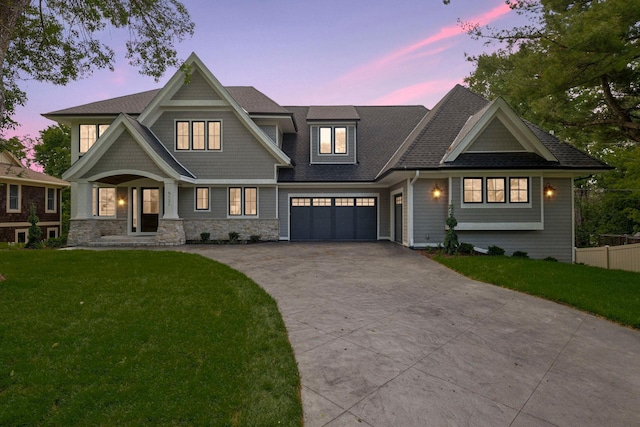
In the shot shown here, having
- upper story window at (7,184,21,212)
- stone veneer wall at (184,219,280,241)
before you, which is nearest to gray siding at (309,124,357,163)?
stone veneer wall at (184,219,280,241)

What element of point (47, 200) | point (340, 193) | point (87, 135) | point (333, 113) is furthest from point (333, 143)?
point (47, 200)

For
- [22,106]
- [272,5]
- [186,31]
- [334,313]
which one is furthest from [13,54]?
[334,313]

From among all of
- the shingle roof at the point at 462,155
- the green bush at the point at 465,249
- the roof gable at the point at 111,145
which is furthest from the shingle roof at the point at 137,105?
the green bush at the point at 465,249

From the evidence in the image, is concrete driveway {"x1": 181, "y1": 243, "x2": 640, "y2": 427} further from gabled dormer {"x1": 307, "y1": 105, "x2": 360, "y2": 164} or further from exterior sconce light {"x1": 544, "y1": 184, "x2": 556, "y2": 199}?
gabled dormer {"x1": 307, "y1": 105, "x2": 360, "y2": 164}

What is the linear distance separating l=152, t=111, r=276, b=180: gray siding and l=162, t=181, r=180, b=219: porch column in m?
1.75

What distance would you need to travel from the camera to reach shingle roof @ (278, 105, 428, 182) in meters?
15.0

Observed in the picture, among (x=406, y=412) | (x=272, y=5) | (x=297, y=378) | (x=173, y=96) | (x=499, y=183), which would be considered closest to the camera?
(x=406, y=412)

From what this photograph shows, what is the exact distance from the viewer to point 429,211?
11836mm

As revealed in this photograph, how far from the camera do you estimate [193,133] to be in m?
14.5

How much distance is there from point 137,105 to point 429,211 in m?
16.1

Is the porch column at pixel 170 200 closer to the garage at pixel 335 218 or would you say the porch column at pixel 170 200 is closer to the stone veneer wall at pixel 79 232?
the stone veneer wall at pixel 79 232

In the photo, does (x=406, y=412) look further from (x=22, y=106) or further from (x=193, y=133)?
(x=193, y=133)

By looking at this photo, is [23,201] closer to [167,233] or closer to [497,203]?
[167,233]

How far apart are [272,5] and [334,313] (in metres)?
14.1
